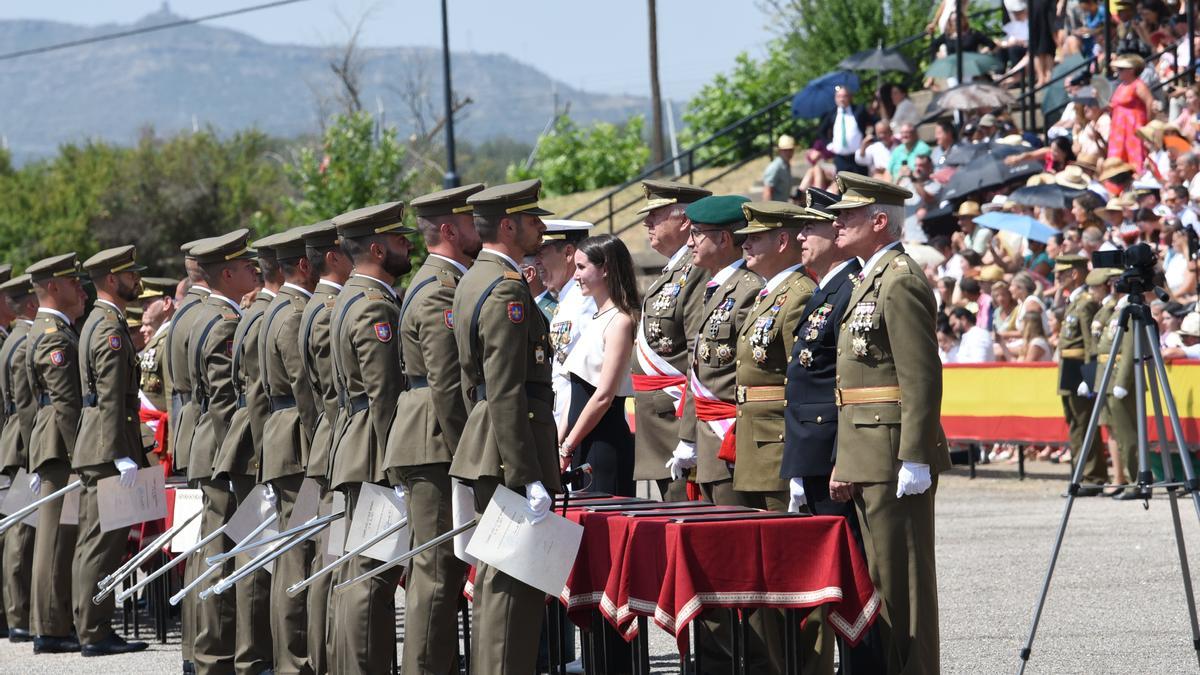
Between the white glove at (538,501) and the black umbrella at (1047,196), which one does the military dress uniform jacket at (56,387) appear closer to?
the white glove at (538,501)

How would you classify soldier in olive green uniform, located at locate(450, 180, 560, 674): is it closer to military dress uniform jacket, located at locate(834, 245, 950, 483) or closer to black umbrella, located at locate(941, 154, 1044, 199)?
military dress uniform jacket, located at locate(834, 245, 950, 483)

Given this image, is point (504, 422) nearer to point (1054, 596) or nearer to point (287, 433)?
point (287, 433)

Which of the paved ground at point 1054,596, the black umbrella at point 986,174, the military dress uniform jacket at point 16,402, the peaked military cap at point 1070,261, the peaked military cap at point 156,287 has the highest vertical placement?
the black umbrella at point 986,174

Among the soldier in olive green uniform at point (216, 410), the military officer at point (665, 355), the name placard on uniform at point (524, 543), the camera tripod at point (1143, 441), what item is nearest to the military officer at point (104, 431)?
the soldier in olive green uniform at point (216, 410)

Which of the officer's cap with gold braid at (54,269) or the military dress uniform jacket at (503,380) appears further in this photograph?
the officer's cap with gold braid at (54,269)

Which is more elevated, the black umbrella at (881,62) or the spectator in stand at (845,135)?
the black umbrella at (881,62)

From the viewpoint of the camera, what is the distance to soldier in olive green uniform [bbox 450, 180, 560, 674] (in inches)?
274

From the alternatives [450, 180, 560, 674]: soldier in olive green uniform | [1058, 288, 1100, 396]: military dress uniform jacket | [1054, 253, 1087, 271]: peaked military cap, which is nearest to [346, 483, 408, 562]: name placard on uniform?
[450, 180, 560, 674]: soldier in olive green uniform

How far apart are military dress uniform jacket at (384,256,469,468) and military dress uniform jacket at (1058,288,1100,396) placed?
920 cm

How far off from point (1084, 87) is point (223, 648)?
15139 millimetres

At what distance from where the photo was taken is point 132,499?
10.3 m

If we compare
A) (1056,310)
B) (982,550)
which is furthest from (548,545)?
(1056,310)

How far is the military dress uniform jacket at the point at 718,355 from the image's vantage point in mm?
8039

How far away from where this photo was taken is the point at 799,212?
303 inches
